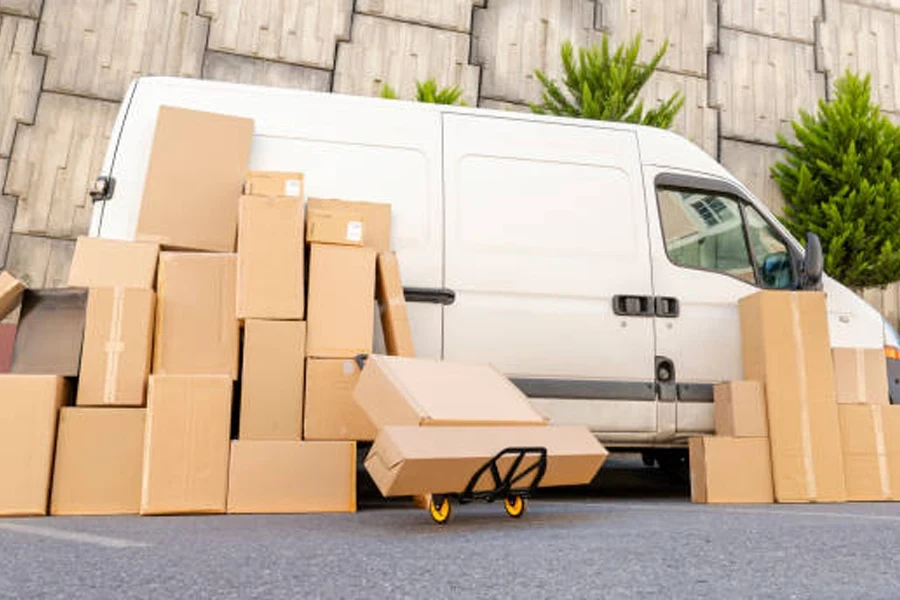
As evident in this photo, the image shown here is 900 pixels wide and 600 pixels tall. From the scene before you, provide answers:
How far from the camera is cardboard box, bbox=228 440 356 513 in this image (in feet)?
9.50

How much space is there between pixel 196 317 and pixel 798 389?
3036 millimetres

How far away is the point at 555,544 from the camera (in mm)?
2121

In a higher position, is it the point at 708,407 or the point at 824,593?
the point at 708,407

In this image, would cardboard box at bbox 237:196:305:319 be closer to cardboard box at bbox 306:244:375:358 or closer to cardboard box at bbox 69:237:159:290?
cardboard box at bbox 306:244:375:358

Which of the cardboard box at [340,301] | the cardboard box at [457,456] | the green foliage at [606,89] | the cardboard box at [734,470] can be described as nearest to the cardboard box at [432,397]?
the cardboard box at [457,456]

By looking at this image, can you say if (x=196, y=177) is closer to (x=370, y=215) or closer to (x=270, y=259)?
(x=270, y=259)

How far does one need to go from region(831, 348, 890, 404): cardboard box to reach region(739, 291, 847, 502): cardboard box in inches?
4.7

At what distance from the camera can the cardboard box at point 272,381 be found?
3.02 metres

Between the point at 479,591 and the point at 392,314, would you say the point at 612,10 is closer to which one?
the point at 392,314

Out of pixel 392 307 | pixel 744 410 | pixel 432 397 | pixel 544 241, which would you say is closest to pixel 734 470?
pixel 744 410

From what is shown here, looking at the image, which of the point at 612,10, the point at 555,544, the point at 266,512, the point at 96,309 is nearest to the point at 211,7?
the point at 612,10

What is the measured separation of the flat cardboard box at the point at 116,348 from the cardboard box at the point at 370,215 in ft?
2.96

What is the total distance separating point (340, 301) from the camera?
3234 mm

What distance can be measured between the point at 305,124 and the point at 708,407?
8.59ft
